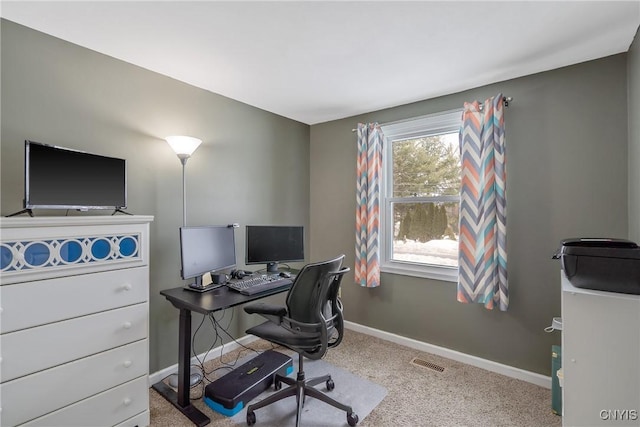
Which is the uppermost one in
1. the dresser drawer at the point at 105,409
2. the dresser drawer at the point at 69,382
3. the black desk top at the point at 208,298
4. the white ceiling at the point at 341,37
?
the white ceiling at the point at 341,37

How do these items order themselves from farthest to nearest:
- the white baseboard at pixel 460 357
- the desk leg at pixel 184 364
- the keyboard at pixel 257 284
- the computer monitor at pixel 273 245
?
the computer monitor at pixel 273 245 → the white baseboard at pixel 460 357 → the keyboard at pixel 257 284 → the desk leg at pixel 184 364

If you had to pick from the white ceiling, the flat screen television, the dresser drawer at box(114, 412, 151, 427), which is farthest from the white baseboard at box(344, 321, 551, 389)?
the flat screen television

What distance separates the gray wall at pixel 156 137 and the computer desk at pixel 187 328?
0.44 meters

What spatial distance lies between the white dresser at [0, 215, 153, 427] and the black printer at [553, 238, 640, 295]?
2356 millimetres

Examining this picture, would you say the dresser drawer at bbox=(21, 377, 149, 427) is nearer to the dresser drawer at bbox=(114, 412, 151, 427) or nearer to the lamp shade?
the dresser drawer at bbox=(114, 412, 151, 427)

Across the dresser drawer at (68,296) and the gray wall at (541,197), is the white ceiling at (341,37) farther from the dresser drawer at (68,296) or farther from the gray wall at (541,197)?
the dresser drawer at (68,296)

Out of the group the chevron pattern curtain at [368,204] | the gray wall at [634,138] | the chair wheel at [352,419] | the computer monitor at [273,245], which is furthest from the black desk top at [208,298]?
the gray wall at [634,138]

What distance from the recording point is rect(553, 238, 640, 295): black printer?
1.24m

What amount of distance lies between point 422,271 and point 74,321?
2655 millimetres

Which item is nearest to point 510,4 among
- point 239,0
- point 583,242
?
point 583,242

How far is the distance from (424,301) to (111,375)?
8.21 feet

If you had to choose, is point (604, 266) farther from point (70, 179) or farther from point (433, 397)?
point (70, 179)

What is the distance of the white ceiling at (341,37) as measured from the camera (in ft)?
5.16

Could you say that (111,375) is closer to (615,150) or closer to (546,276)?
(546,276)
